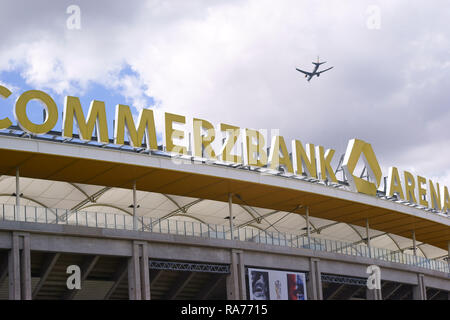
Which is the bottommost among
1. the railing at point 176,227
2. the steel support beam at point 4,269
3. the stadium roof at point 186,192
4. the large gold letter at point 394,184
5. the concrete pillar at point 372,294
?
the concrete pillar at point 372,294

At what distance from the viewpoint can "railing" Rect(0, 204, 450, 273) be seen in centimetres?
4353

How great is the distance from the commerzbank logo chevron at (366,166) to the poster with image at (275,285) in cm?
879

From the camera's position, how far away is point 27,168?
151 feet

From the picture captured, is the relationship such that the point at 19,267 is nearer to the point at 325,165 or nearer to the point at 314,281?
the point at 314,281

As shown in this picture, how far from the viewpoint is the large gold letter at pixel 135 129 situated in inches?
1822

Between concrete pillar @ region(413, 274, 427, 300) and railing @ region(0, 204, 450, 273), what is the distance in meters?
1.25

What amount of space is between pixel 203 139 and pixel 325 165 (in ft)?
39.3

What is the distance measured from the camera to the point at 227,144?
50.9 m

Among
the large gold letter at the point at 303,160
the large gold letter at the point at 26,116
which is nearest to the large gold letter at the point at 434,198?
the large gold letter at the point at 303,160

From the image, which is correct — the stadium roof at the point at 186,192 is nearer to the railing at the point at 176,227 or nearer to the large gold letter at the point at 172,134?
the large gold letter at the point at 172,134

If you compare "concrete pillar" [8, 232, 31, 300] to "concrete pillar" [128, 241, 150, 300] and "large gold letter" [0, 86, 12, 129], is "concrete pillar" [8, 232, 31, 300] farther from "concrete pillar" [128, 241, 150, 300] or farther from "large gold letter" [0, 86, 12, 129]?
"concrete pillar" [128, 241, 150, 300]


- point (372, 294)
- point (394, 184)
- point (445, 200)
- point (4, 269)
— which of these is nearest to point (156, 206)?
point (372, 294)
